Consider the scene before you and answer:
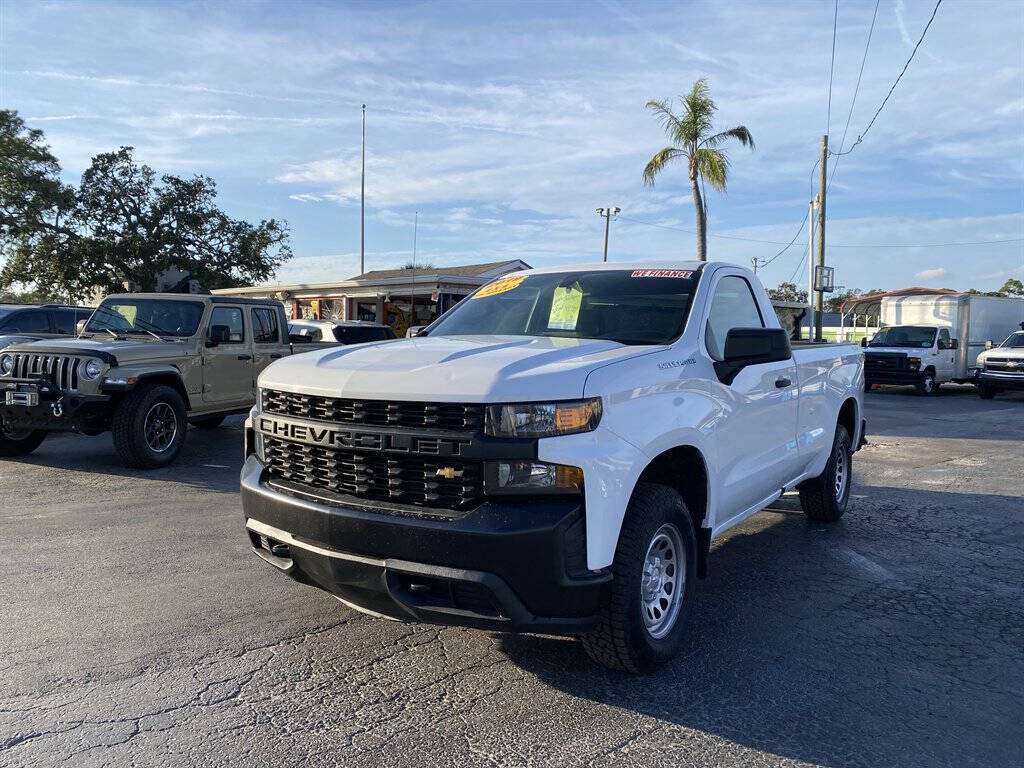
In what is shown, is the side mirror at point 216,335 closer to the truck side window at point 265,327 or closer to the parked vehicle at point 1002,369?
the truck side window at point 265,327

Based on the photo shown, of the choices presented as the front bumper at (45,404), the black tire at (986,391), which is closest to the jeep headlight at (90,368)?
the front bumper at (45,404)

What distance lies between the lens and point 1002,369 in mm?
20078

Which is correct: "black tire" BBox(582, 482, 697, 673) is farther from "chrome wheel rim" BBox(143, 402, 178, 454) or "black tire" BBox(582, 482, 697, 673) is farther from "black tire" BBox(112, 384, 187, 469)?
"chrome wheel rim" BBox(143, 402, 178, 454)

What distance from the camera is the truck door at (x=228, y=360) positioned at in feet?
31.0

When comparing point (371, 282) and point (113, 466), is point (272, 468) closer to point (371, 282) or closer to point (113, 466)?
point (113, 466)

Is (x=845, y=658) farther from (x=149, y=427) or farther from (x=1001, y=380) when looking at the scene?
(x=1001, y=380)

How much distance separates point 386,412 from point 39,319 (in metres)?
13.1

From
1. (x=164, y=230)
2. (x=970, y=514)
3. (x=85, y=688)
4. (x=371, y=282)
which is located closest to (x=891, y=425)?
(x=970, y=514)

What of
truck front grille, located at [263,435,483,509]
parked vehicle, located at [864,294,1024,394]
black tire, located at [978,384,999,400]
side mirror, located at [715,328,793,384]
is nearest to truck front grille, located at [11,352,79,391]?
truck front grille, located at [263,435,483,509]

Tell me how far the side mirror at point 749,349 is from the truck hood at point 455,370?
48 cm

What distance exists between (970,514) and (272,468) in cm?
604

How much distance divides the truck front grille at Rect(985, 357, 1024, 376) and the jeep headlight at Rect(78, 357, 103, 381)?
2008 cm

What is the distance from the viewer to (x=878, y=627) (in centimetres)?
425

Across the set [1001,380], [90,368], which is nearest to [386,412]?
[90,368]
